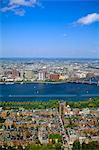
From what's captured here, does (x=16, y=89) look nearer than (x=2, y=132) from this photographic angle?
No

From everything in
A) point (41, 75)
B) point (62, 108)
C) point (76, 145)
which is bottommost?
point (76, 145)

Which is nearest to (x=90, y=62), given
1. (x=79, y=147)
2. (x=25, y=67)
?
(x=25, y=67)

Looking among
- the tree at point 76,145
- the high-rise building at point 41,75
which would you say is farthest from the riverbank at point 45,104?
the tree at point 76,145

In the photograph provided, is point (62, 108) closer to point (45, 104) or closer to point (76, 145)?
point (45, 104)

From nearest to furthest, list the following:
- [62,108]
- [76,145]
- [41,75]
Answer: [76,145] < [62,108] < [41,75]

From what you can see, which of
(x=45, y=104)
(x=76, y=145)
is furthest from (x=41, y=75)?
(x=76, y=145)

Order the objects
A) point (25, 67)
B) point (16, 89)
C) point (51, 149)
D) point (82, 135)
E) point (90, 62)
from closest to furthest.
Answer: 1. point (51, 149)
2. point (82, 135)
3. point (90, 62)
4. point (25, 67)
5. point (16, 89)

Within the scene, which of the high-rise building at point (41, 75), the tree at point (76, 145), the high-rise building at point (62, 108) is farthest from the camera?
the high-rise building at point (41, 75)

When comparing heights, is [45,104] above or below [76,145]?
above

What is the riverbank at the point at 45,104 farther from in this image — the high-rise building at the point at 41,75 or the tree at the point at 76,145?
the tree at the point at 76,145

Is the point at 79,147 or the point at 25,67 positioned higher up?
the point at 25,67

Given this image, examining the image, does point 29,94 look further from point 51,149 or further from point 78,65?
point 51,149
